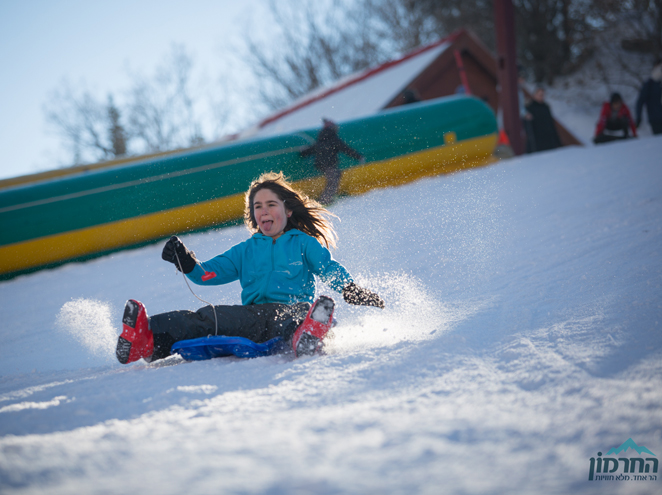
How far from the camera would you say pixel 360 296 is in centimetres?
221


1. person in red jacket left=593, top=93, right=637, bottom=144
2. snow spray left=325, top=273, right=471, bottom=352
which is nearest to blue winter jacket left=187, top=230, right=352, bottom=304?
snow spray left=325, top=273, right=471, bottom=352

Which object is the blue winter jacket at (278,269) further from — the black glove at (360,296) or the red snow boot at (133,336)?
the red snow boot at (133,336)

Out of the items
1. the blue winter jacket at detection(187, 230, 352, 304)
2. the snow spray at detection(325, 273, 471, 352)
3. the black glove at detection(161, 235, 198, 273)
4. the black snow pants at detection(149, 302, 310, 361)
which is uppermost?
the black glove at detection(161, 235, 198, 273)

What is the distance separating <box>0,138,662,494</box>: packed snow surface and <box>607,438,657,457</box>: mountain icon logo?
0.7 inches

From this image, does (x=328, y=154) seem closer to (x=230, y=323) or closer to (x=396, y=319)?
(x=396, y=319)

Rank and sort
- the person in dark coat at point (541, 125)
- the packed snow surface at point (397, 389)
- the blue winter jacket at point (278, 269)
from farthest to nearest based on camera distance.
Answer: the person in dark coat at point (541, 125) → the blue winter jacket at point (278, 269) → the packed snow surface at point (397, 389)

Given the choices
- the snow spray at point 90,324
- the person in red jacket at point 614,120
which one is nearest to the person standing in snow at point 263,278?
the snow spray at point 90,324

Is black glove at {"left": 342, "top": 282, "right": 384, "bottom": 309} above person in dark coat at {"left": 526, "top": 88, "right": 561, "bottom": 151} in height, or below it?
below

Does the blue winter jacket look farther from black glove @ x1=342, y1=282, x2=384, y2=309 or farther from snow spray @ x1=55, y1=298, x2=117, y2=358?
snow spray @ x1=55, y1=298, x2=117, y2=358

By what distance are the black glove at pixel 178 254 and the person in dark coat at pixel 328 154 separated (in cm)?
317

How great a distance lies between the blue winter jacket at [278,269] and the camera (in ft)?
7.64

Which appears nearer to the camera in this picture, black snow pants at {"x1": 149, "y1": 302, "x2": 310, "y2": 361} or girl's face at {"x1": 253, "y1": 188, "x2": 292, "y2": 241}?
black snow pants at {"x1": 149, "y1": 302, "x2": 310, "y2": 361}

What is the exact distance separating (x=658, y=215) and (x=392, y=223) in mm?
1971

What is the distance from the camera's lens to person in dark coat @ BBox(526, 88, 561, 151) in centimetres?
745
